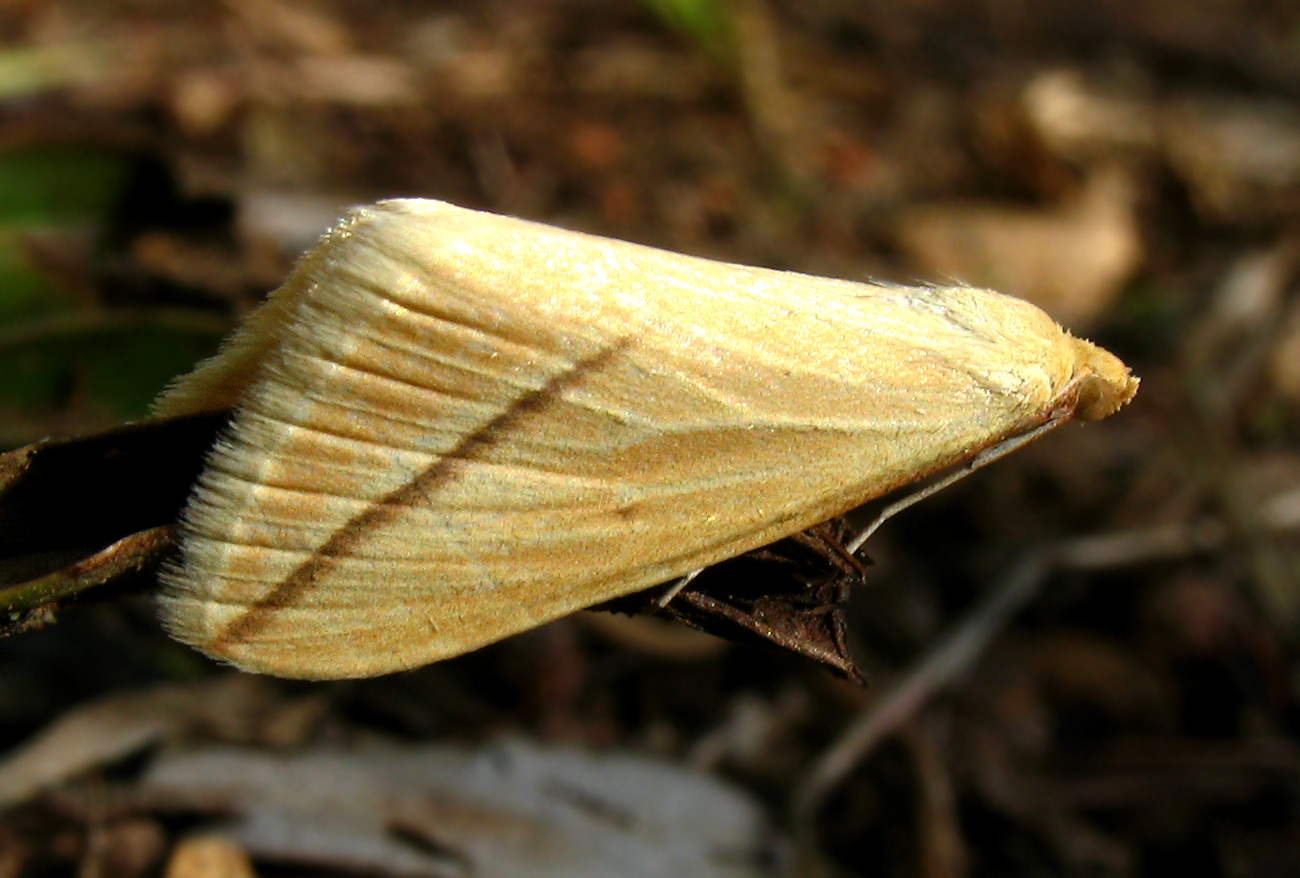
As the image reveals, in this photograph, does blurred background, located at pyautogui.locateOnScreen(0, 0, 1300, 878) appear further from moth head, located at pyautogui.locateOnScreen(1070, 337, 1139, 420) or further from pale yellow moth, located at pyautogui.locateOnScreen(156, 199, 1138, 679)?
moth head, located at pyautogui.locateOnScreen(1070, 337, 1139, 420)

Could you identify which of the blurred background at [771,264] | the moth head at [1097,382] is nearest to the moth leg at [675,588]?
the moth head at [1097,382]

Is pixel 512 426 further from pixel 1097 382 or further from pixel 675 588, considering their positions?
pixel 1097 382

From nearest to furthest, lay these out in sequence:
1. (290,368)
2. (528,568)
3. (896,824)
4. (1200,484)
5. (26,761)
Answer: (290,368) → (528,568) → (26,761) → (896,824) → (1200,484)

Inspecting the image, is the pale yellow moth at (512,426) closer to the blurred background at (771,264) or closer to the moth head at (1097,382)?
the moth head at (1097,382)

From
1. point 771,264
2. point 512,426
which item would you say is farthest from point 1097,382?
point 771,264

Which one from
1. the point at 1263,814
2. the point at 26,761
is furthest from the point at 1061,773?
the point at 26,761

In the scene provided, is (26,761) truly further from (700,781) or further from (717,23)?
(717,23)
